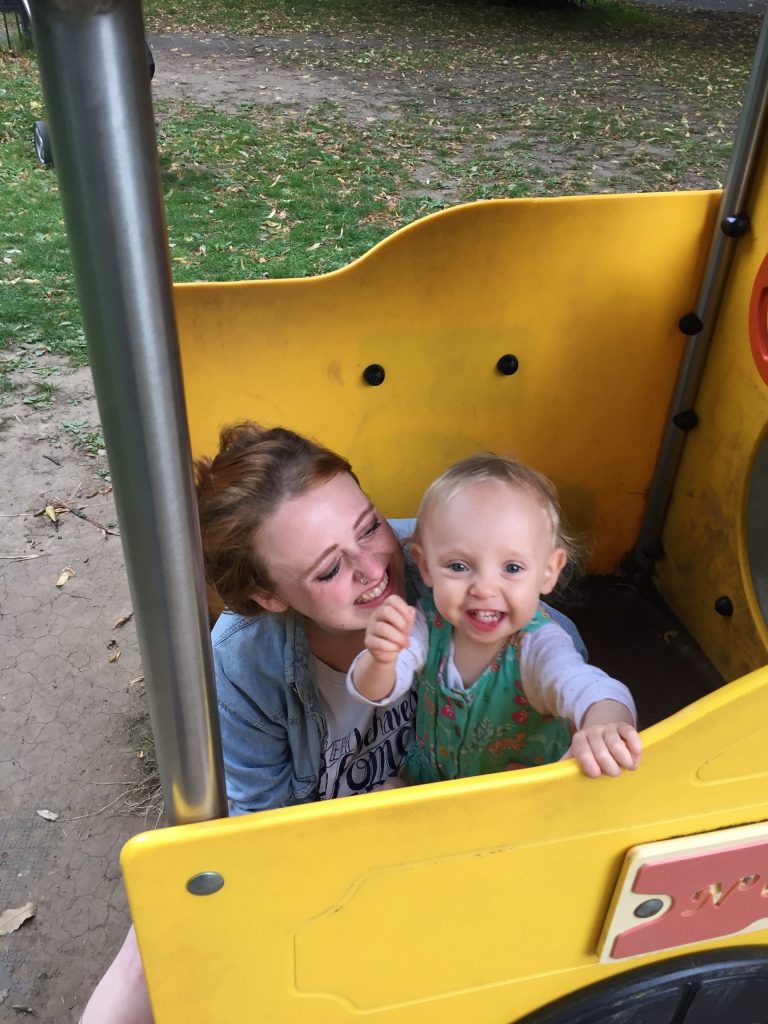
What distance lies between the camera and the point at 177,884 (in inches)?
29.5

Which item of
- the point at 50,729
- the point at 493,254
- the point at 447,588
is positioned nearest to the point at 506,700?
the point at 447,588

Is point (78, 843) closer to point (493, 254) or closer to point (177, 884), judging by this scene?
point (177, 884)

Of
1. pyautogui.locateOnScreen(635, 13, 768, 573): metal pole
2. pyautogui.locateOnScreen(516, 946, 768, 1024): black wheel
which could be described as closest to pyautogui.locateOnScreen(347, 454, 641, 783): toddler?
pyautogui.locateOnScreen(516, 946, 768, 1024): black wheel

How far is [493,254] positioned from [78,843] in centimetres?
130

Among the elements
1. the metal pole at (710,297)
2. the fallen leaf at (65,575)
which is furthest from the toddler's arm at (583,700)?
the fallen leaf at (65,575)

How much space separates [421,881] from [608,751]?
0.68 ft

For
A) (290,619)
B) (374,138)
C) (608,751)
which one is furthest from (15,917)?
(374,138)

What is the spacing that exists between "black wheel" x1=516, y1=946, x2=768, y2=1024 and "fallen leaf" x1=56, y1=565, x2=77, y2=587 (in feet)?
5.45

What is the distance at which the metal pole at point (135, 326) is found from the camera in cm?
46

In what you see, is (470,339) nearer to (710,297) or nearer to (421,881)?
(710,297)

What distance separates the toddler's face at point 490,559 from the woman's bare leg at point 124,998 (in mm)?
670

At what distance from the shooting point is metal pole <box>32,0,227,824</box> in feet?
1.49

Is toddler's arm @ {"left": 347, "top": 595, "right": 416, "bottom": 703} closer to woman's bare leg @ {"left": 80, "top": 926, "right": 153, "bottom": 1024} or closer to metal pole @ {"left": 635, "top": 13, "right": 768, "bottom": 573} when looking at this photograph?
woman's bare leg @ {"left": 80, "top": 926, "right": 153, "bottom": 1024}

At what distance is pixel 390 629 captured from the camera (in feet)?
2.97
